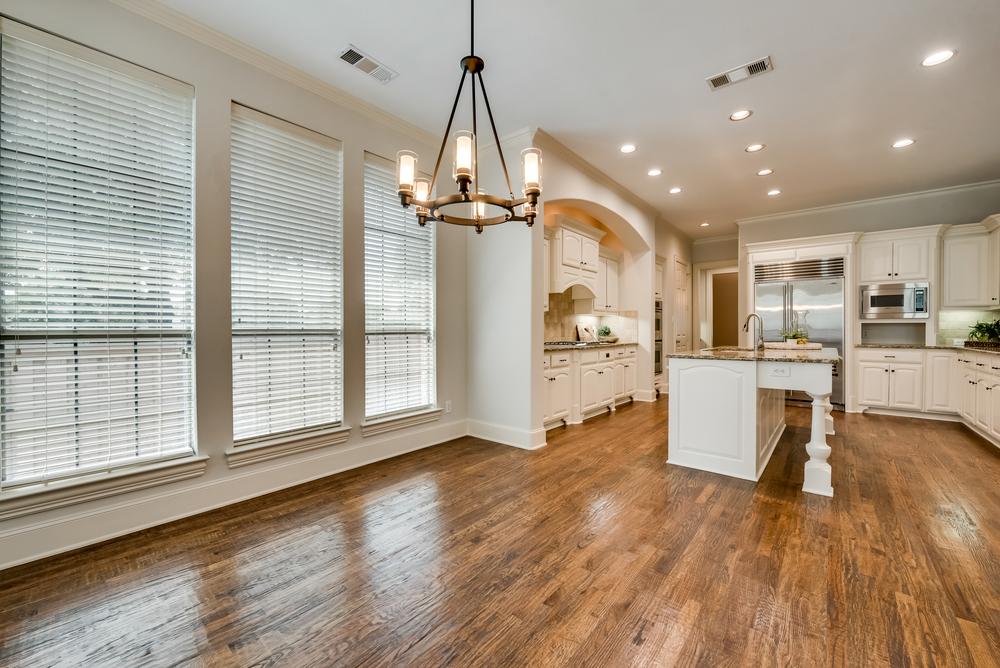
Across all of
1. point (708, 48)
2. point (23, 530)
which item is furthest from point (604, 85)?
point (23, 530)

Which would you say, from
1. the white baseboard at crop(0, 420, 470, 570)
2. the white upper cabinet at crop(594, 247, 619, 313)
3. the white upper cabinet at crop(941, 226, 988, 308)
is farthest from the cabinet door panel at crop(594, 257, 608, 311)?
the white upper cabinet at crop(941, 226, 988, 308)

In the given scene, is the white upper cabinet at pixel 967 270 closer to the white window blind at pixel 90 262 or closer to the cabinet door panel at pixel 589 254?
the cabinet door panel at pixel 589 254

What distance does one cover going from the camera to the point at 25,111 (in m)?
2.12

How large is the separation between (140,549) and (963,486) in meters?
5.24

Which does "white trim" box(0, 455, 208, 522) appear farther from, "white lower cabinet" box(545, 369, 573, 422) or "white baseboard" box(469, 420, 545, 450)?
"white lower cabinet" box(545, 369, 573, 422)

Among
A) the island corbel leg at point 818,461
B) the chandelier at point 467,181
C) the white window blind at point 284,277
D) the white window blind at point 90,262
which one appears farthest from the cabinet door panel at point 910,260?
the white window blind at point 90,262

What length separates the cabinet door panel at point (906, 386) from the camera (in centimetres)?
519

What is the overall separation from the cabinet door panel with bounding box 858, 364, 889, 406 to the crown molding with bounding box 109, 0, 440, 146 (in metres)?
6.25

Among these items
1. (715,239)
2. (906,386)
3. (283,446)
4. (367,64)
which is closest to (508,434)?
(283,446)

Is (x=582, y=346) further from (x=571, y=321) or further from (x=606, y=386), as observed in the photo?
(x=571, y=321)

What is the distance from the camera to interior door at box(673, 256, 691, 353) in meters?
7.65

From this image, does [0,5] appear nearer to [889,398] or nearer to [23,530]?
[23,530]

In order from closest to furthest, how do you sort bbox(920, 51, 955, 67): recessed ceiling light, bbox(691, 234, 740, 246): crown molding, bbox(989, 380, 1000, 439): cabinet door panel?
bbox(920, 51, 955, 67): recessed ceiling light, bbox(989, 380, 1000, 439): cabinet door panel, bbox(691, 234, 740, 246): crown molding

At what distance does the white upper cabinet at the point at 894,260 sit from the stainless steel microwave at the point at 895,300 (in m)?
0.09
